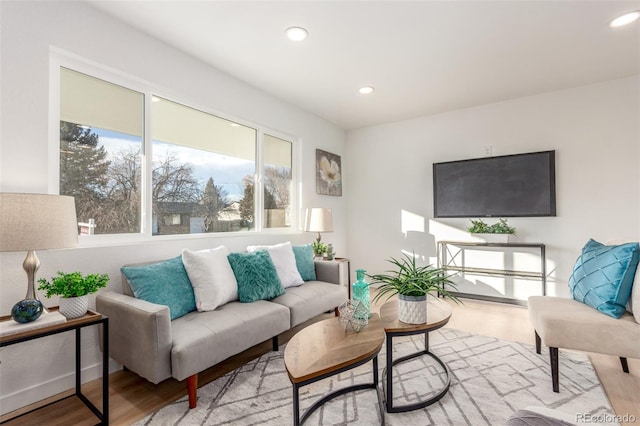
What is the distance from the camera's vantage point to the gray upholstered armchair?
5.99ft

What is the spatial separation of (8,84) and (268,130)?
7.59ft

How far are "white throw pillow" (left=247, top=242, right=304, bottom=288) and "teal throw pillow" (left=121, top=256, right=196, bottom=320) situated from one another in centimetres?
79

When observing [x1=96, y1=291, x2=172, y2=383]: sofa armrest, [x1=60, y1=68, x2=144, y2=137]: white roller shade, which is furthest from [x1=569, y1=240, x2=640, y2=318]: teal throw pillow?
[x1=60, y1=68, x2=144, y2=137]: white roller shade

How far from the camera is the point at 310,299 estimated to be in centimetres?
280

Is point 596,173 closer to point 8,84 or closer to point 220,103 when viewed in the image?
point 220,103

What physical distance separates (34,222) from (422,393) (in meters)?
2.35

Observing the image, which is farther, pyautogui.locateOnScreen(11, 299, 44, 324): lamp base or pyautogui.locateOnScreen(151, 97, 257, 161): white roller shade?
pyautogui.locateOnScreen(151, 97, 257, 161): white roller shade

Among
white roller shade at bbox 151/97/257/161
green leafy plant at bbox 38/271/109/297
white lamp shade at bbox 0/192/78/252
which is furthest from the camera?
white roller shade at bbox 151/97/257/161

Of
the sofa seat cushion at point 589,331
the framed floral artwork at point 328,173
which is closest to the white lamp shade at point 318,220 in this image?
the framed floral artwork at point 328,173

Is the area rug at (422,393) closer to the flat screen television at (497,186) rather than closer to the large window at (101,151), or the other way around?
the large window at (101,151)

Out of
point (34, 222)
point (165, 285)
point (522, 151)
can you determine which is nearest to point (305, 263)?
point (165, 285)

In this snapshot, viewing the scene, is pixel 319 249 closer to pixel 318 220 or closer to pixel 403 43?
pixel 318 220

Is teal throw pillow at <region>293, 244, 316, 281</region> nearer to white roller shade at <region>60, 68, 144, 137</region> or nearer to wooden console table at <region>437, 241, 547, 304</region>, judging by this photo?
wooden console table at <region>437, 241, 547, 304</region>

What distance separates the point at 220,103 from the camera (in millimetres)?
3160
